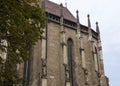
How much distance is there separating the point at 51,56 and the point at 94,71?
4.88 m

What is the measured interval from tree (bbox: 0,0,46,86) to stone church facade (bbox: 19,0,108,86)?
28.6 feet

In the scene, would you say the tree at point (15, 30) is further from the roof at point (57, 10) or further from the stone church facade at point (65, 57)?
the roof at point (57, 10)

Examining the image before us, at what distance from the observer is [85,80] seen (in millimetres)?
19047

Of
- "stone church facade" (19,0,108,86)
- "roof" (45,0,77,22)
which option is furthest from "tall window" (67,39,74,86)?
"roof" (45,0,77,22)

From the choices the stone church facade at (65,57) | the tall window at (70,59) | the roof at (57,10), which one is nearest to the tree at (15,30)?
the stone church facade at (65,57)

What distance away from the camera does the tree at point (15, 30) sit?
6.92m

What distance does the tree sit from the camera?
692cm

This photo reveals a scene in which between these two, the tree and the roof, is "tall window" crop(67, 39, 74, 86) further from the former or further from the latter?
the tree

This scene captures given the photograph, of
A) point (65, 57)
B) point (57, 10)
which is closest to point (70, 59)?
point (65, 57)

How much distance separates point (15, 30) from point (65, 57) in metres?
11.7

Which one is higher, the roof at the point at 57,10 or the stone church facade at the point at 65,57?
the roof at the point at 57,10

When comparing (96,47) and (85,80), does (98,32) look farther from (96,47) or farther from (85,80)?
(85,80)

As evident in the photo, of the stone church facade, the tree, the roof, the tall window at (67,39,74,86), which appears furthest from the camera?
the roof

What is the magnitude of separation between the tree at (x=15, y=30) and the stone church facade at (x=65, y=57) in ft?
28.6
